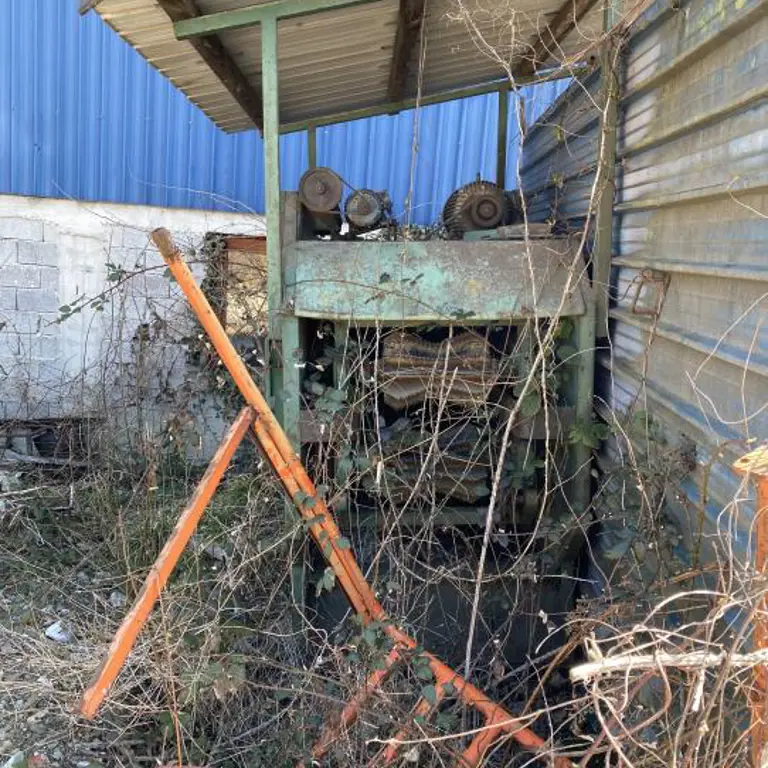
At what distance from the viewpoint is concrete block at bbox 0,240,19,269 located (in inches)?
271

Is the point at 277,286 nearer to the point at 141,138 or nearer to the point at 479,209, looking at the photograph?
the point at 479,209

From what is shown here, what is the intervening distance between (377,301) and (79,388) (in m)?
3.62

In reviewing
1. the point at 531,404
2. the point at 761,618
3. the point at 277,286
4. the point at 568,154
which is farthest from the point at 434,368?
the point at 761,618

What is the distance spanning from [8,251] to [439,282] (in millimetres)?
4828

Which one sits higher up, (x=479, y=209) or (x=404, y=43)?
(x=404, y=43)

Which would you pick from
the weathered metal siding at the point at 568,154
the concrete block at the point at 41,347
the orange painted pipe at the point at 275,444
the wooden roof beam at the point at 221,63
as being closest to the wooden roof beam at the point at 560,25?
the weathered metal siding at the point at 568,154

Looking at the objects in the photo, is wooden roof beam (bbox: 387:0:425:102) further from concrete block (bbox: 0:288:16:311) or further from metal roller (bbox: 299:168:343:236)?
concrete block (bbox: 0:288:16:311)

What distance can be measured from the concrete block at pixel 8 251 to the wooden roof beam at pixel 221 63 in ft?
8.35

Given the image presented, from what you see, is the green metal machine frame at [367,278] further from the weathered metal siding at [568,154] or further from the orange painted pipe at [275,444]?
the orange painted pipe at [275,444]

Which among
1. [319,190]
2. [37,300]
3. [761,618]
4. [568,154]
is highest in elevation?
[568,154]

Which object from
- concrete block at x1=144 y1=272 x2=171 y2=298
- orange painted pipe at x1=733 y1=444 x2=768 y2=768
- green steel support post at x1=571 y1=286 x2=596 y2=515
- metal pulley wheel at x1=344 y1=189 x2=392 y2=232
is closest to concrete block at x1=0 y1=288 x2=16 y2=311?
concrete block at x1=144 y1=272 x2=171 y2=298

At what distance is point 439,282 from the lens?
3.73m

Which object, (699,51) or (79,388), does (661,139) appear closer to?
(699,51)

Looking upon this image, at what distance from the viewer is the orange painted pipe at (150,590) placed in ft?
8.11
